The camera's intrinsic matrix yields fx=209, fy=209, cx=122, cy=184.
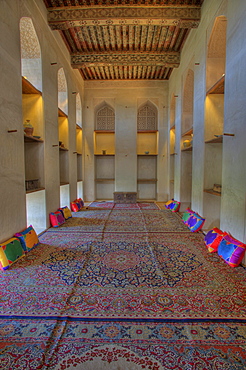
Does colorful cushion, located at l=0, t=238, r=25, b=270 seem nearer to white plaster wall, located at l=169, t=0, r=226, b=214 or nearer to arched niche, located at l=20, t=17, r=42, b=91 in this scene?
arched niche, located at l=20, t=17, r=42, b=91

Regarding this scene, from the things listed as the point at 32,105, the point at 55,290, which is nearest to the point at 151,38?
the point at 32,105

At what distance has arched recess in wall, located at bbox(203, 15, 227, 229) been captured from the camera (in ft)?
14.7

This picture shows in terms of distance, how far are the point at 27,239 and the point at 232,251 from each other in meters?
3.36

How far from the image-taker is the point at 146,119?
990 cm

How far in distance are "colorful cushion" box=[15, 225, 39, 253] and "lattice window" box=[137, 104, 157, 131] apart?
7426mm

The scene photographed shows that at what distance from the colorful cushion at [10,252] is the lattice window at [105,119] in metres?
7.60

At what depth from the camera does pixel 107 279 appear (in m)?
2.72

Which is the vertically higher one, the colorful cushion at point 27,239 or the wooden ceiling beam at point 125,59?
the wooden ceiling beam at point 125,59

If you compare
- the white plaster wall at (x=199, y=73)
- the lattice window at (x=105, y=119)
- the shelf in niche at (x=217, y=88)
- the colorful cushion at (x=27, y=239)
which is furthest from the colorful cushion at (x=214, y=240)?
the lattice window at (x=105, y=119)

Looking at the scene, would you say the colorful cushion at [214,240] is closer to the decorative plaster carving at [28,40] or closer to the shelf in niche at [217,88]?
the shelf in niche at [217,88]

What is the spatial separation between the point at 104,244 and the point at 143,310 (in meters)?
1.95

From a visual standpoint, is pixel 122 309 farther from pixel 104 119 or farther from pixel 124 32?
pixel 104 119

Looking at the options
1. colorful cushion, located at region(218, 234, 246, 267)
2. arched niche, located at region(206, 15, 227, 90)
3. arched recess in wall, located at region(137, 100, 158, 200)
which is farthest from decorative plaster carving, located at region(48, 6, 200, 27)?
colorful cushion, located at region(218, 234, 246, 267)

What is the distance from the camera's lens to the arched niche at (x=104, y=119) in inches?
394
